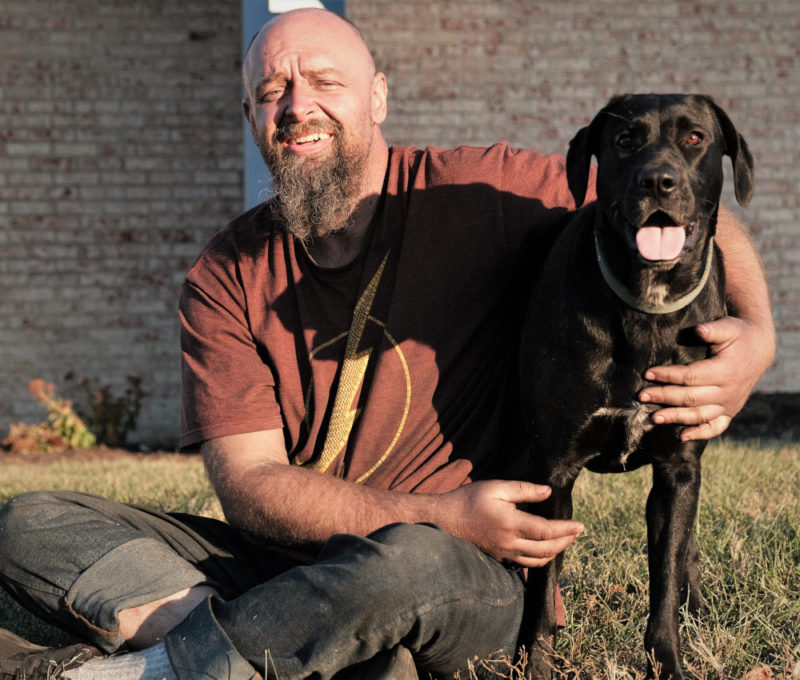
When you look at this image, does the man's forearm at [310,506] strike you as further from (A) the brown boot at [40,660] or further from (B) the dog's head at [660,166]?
(B) the dog's head at [660,166]

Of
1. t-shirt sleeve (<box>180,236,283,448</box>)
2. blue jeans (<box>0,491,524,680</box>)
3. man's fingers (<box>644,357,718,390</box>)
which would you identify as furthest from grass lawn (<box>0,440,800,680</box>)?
t-shirt sleeve (<box>180,236,283,448</box>)

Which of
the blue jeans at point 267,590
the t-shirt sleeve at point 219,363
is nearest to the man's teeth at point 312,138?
the t-shirt sleeve at point 219,363

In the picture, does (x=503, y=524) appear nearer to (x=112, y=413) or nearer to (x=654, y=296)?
(x=654, y=296)

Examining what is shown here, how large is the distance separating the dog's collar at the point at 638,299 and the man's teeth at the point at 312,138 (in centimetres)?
94

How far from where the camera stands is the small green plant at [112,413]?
7.30m

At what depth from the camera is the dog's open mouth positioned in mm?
2502

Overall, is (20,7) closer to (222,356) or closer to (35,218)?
(35,218)

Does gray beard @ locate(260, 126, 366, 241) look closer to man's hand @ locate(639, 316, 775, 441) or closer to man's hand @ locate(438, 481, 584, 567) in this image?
man's hand @ locate(438, 481, 584, 567)

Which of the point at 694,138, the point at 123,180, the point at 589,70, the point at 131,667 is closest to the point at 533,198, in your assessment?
the point at 694,138

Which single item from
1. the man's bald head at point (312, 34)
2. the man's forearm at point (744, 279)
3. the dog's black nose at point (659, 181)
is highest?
the man's bald head at point (312, 34)

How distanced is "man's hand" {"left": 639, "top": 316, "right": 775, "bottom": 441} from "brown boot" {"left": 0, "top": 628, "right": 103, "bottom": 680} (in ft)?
5.17

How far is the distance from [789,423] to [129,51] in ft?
18.6

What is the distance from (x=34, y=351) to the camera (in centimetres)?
771

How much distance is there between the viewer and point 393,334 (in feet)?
9.46
